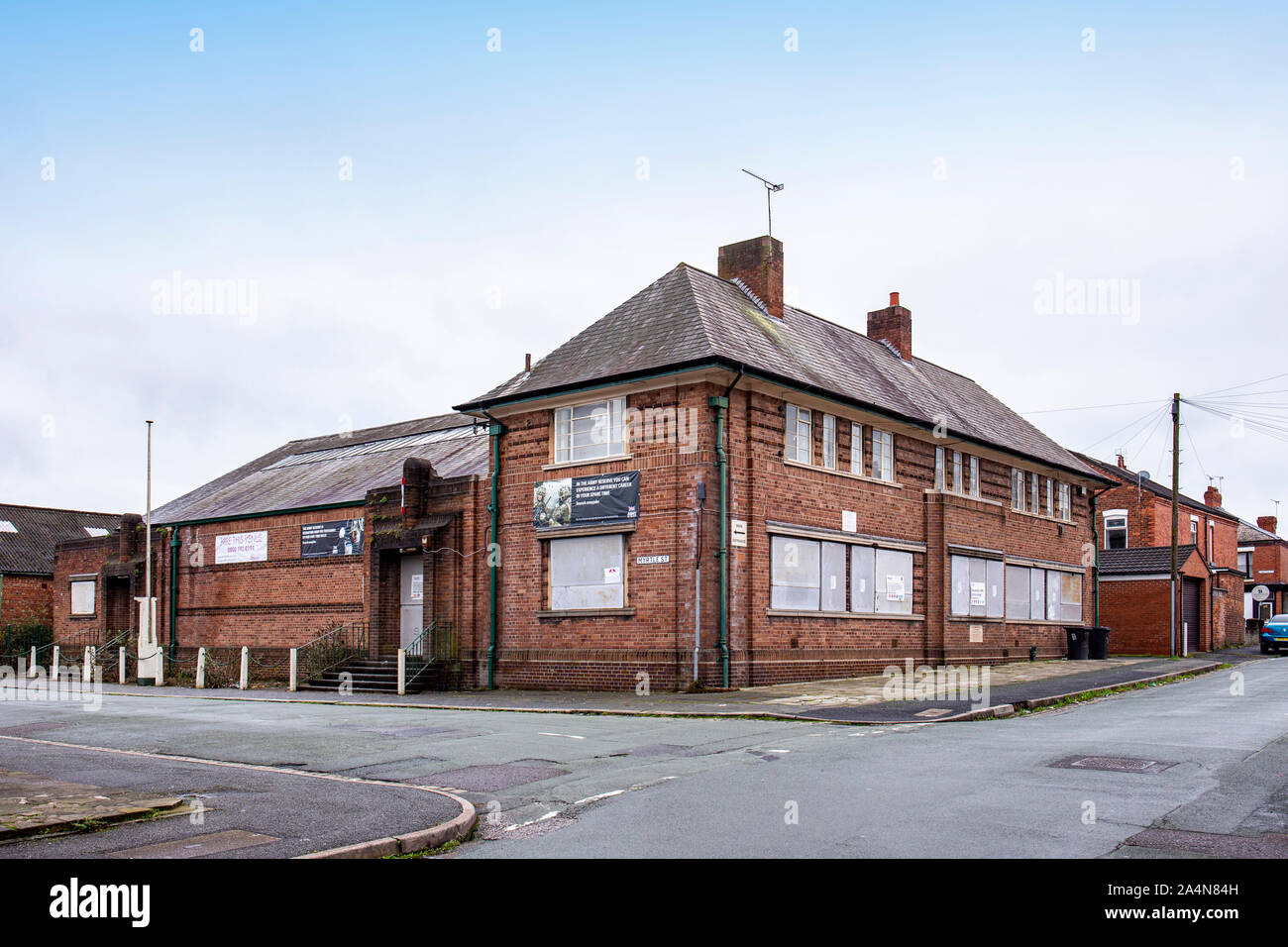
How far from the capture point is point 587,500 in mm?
23266

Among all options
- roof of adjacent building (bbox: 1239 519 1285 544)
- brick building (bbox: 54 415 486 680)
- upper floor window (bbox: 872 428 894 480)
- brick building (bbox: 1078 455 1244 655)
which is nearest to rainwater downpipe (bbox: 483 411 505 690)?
brick building (bbox: 54 415 486 680)

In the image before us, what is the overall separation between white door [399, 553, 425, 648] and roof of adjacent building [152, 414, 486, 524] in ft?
7.69

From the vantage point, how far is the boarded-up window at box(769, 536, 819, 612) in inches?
913

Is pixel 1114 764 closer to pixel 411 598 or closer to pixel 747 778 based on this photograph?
pixel 747 778

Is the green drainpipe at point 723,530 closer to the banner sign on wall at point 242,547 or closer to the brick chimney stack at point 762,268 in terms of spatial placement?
the brick chimney stack at point 762,268

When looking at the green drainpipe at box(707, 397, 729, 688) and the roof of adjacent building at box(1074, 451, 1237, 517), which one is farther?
the roof of adjacent building at box(1074, 451, 1237, 517)

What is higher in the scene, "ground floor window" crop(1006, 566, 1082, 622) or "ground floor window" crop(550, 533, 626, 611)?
"ground floor window" crop(550, 533, 626, 611)

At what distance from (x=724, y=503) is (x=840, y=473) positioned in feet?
14.2

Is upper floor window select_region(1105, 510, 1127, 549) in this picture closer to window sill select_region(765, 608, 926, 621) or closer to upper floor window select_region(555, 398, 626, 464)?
window sill select_region(765, 608, 926, 621)

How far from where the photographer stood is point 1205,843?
746cm
